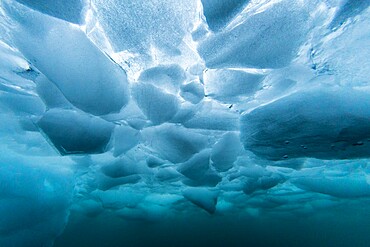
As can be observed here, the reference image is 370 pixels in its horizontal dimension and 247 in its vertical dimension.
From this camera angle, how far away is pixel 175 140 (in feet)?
18.9

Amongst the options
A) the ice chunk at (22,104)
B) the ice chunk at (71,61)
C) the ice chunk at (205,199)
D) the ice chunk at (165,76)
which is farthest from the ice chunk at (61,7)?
the ice chunk at (205,199)

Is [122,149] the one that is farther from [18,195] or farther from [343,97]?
[18,195]

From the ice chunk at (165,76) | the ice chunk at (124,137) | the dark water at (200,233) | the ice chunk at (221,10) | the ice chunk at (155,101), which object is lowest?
the ice chunk at (221,10)

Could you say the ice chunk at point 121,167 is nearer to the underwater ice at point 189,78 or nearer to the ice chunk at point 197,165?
the underwater ice at point 189,78

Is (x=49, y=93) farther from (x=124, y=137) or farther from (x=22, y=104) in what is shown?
(x=124, y=137)

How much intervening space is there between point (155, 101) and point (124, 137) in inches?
94.6

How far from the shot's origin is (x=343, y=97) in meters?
3.95

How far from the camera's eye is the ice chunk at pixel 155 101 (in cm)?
407

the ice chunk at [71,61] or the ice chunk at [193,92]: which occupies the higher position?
the ice chunk at [193,92]

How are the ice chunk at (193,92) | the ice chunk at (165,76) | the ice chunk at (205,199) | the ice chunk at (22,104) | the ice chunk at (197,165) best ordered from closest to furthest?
the ice chunk at (165,76) → the ice chunk at (193,92) → the ice chunk at (22,104) → the ice chunk at (197,165) → the ice chunk at (205,199)

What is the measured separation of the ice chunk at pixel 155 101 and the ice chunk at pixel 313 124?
1.61m

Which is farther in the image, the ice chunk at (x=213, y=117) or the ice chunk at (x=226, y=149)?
the ice chunk at (x=226, y=149)

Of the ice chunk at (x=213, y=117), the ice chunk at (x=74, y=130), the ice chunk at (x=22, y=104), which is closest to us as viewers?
the ice chunk at (x=74, y=130)

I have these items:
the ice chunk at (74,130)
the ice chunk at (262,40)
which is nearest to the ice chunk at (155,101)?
the ice chunk at (262,40)
